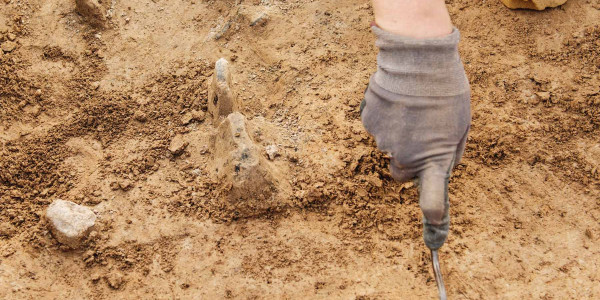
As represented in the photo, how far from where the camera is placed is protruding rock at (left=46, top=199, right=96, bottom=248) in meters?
2.09

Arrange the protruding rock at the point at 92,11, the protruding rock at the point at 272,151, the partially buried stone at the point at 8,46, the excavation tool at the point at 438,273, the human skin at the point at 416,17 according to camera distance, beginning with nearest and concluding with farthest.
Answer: the human skin at the point at 416,17 → the excavation tool at the point at 438,273 → the protruding rock at the point at 272,151 → the partially buried stone at the point at 8,46 → the protruding rock at the point at 92,11

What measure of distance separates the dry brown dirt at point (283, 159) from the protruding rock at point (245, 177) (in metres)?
0.05

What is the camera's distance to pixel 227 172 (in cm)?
225

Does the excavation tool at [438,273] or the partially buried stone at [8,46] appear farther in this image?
the partially buried stone at [8,46]

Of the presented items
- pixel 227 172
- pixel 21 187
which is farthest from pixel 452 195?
pixel 21 187

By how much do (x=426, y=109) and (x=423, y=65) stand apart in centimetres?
16

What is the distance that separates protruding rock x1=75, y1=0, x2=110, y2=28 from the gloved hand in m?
2.19

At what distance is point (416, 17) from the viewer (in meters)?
1.62

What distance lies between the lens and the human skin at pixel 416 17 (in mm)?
1620

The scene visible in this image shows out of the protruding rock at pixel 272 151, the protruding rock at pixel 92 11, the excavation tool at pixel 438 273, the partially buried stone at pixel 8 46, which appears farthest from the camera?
the protruding rock at pixel 92 11

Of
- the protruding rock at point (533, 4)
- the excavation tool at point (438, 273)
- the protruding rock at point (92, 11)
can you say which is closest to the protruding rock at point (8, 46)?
the protruding rock at point (92, 11)

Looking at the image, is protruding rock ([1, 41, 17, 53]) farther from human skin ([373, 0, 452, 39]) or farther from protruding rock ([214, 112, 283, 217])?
human skin ([373, 0, 452, 39])

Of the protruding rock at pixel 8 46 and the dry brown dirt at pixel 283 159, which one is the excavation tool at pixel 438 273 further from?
the protruding rock at pixel 8 46

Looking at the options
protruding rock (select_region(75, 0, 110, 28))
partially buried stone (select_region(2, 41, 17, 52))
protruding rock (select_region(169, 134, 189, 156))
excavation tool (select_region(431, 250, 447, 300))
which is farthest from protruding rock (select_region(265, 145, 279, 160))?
partially buried stone (select_region(2, 41, 17, 52))
